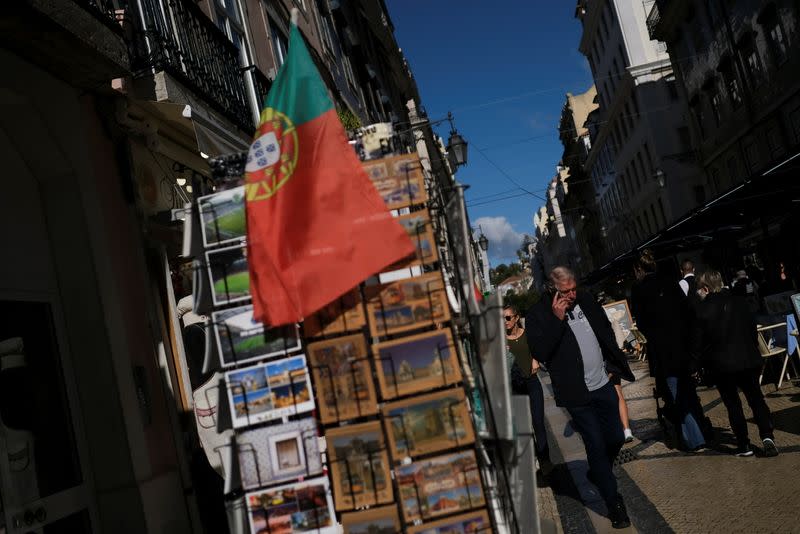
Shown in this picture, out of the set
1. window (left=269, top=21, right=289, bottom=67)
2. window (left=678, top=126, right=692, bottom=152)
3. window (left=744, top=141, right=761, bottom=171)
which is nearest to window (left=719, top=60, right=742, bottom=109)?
window (left=744, top=141, right=761, bottom=171)

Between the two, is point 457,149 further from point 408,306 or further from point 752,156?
point 752,156

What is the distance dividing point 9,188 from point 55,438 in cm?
185

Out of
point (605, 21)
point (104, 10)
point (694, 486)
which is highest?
point (605, 21)

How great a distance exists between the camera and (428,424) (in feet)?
12.4

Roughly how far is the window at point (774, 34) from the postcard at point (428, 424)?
2290cm

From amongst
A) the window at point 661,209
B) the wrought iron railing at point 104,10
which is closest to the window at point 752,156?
the window at point 661,209

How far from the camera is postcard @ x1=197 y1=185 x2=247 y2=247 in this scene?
4082mm

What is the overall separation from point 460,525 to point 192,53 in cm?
653

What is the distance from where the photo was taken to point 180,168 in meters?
9.29

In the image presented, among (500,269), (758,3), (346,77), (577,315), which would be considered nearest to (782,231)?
(758,3)

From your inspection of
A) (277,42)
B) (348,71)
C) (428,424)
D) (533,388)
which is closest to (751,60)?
(348,71)

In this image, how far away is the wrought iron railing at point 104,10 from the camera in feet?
19.1

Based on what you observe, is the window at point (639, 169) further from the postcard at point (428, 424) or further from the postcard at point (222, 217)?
the postcard at point (428, 424)

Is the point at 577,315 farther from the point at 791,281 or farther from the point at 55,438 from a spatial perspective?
the point at 791,281
